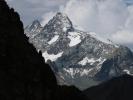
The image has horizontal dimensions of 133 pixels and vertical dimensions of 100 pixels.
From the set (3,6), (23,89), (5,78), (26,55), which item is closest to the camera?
(5,78)

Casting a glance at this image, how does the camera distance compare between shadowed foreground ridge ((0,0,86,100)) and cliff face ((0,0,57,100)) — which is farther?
shadowed foreground ridge ((0,0,86,100))

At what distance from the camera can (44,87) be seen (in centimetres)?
14038

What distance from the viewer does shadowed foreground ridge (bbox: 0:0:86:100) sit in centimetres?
11861

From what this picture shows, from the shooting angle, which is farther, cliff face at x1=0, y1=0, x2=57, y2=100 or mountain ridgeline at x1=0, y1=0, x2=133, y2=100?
mountain ridgeline at x1=0, y1=0, x2=133, y2=100

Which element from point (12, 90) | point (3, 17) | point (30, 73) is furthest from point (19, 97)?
point (3, 17)

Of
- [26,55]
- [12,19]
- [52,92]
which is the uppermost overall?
[12,19]

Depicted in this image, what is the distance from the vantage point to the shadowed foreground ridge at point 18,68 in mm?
118613

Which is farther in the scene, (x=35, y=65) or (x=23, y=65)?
(x=35, y=65)

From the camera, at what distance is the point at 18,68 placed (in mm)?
124938

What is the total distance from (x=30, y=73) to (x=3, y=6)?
21.9 metres

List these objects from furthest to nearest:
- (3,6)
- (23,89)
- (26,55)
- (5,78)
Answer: (3,6) < (26,55) < (23,89) < (5,78)

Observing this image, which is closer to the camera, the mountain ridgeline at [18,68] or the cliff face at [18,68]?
the cliff face at [18,68]

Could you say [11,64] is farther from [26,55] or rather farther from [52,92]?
[52,92]

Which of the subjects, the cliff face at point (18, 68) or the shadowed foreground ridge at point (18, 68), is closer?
A: the cliff face at point (18, 68)
